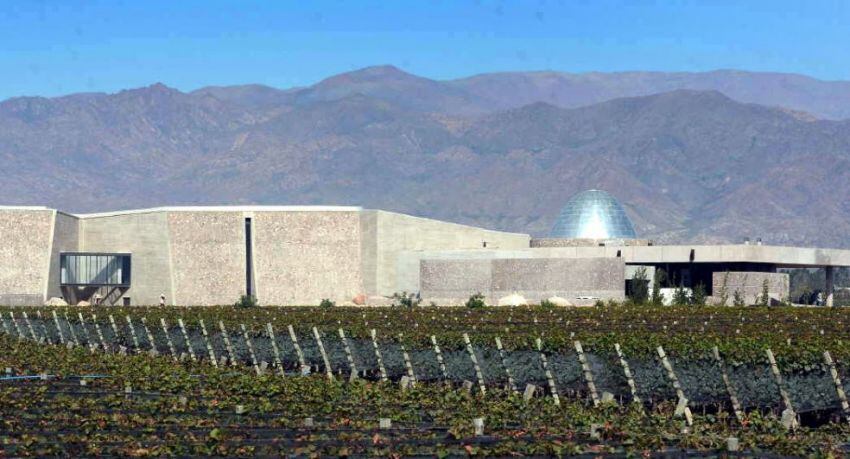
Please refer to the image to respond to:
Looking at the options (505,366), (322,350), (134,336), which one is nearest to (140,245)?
(134,336)

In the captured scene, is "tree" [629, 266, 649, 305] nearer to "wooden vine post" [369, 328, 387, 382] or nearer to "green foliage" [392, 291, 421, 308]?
"green foliage" [392, 291, 421, 308]

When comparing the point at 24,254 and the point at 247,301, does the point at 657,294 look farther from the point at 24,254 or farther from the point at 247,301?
the point at 24,254

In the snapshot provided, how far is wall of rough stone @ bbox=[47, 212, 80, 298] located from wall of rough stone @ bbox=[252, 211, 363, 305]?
13.2 m

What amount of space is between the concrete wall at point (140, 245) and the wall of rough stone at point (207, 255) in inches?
20.7

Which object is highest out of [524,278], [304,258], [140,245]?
[140,245]

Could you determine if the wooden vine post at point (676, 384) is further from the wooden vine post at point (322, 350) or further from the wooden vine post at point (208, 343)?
the wooden vine post at point (208, 343)

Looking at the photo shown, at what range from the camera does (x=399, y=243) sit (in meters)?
101

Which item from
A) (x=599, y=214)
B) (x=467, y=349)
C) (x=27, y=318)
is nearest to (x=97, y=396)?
(x=467, y=349)

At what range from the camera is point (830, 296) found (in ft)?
341

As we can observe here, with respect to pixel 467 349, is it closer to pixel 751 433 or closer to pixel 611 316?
pixel 751 433

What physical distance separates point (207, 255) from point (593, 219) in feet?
157

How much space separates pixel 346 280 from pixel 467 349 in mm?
61822

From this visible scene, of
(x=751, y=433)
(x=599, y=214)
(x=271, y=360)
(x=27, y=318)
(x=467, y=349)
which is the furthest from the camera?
(x=599, y=214)

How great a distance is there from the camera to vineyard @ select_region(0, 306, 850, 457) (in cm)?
2384
